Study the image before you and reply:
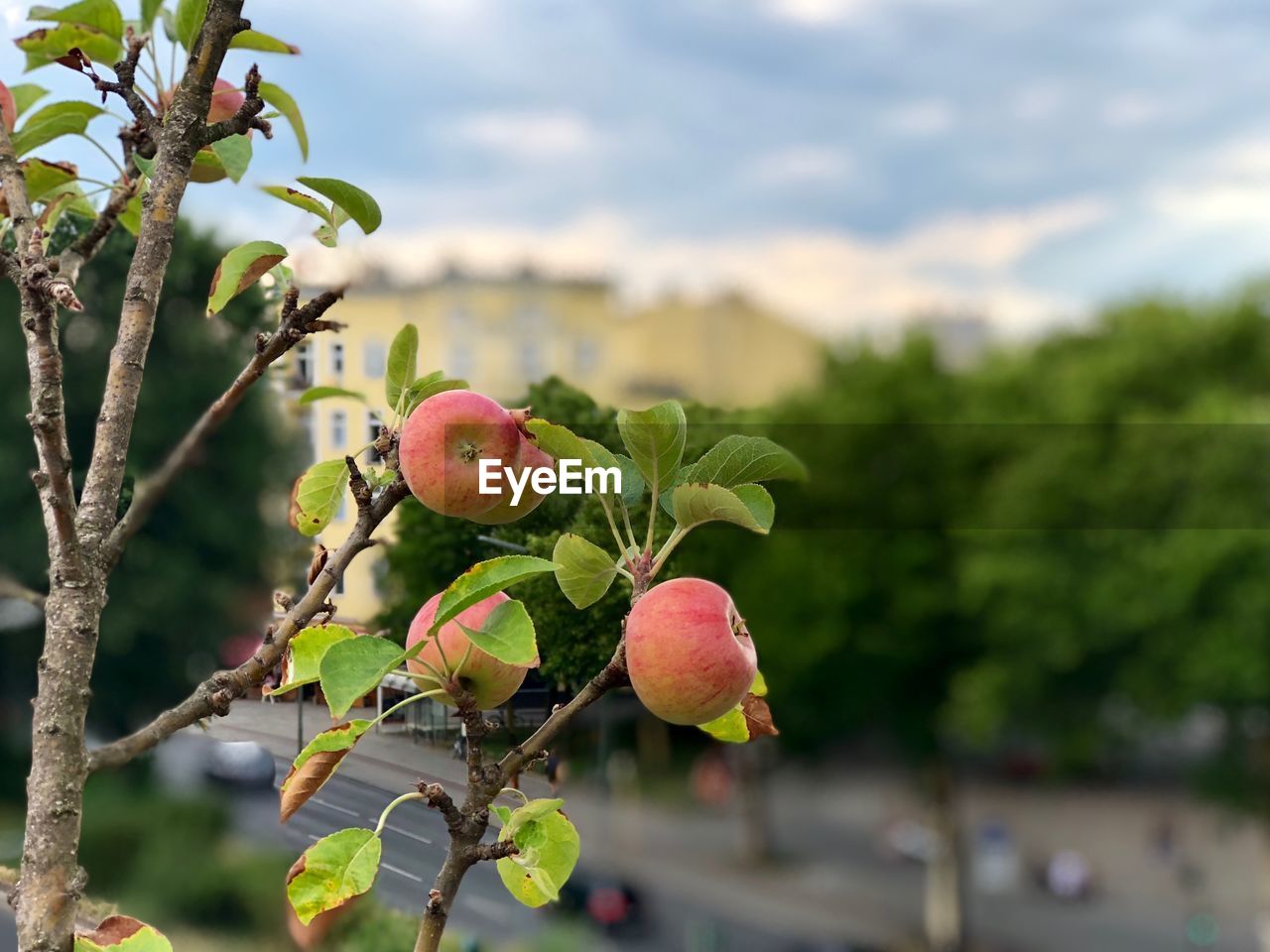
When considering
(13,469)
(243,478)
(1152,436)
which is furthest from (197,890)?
(1152,436)

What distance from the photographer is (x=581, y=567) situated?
22 cm

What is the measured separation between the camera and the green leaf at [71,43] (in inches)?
12.6

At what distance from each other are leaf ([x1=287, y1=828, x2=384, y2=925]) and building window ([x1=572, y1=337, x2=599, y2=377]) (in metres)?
0.33

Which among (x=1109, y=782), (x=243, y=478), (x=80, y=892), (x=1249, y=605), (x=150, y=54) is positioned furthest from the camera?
(x=1109, y=782)

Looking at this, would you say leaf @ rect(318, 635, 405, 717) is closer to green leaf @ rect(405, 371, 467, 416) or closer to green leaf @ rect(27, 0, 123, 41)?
green leaf @ rect(405, 371, 467, 416)

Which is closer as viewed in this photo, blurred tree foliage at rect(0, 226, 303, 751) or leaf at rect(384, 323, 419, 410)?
leaf at rect(384, 323, 419, 410)

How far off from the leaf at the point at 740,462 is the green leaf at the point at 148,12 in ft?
0.79

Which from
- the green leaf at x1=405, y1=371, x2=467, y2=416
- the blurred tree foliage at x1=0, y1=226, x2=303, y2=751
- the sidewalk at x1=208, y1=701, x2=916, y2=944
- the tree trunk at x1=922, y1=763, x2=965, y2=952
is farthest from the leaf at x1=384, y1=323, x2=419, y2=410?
the tree trunk at x1=922, y1=763, x2=965, y2=952

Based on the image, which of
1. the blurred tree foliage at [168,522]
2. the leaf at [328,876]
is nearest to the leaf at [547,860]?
the leaf at [328,876]

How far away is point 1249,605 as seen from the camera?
2.41 m

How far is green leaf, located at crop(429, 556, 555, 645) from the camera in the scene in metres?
0.18

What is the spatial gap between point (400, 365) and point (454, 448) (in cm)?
4

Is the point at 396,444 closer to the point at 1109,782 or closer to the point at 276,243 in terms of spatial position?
the point at 276,243

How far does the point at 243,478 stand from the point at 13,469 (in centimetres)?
27
